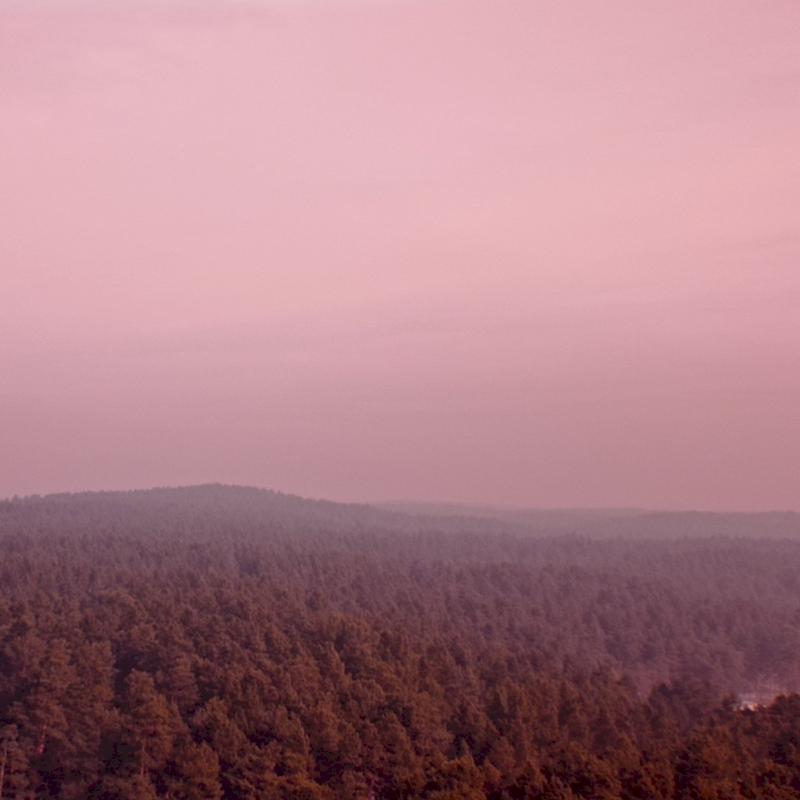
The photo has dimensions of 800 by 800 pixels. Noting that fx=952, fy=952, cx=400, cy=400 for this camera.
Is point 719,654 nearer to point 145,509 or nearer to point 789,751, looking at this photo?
point 789,751

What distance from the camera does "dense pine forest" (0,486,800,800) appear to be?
48188mm

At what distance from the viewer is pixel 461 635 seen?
80.6 m

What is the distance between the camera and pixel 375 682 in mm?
60188

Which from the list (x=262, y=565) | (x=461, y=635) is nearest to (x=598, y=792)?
(x=461, y=635)

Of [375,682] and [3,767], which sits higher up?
[375,682]

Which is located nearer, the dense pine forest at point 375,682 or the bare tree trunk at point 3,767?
the dense pine forest at point 375,682

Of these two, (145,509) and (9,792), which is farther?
(145,509)

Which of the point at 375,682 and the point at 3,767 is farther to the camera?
the point at 375,682

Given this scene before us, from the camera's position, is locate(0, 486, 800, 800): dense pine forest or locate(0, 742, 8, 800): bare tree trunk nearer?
locate(0, 486, 800, 800): dense pine forest

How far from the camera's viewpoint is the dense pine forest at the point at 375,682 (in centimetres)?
4819

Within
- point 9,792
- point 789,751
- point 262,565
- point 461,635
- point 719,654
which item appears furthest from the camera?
point 262,565

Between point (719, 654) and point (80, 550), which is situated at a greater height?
point (80, 550)

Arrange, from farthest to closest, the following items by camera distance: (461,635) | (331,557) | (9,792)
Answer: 1. (331,557)
2. (461,635)
3. (9,792)

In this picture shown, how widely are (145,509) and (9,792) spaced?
476 feet
